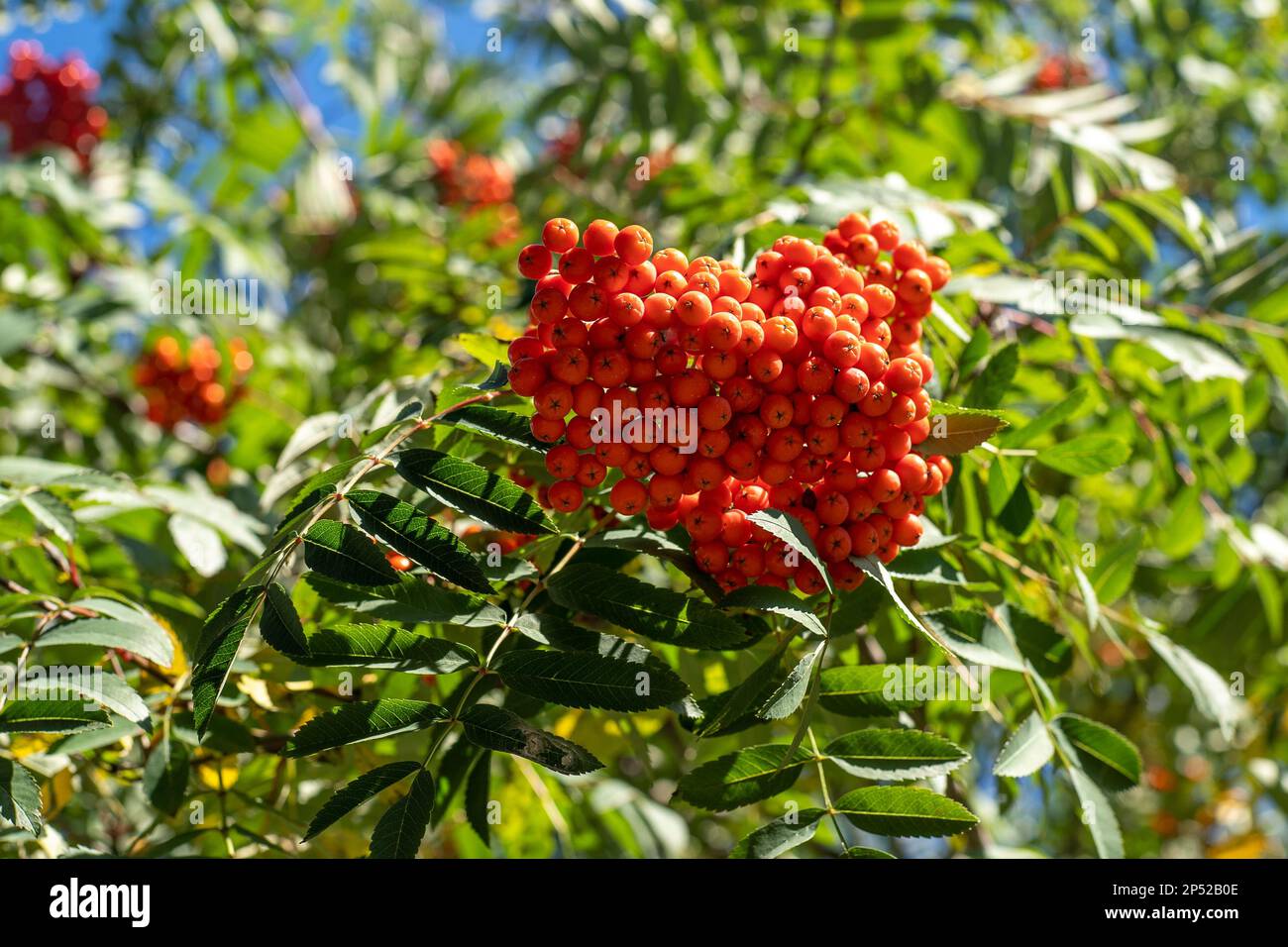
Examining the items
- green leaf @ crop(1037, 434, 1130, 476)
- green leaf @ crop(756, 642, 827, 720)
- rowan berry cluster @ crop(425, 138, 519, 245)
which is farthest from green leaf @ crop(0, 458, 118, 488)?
rowan berry cluster @ crop(425, 138, 519, 245)

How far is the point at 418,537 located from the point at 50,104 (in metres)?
5.32

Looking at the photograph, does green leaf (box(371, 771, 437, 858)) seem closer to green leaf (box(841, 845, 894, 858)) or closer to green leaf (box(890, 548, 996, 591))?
green leaf (box(841, 845, 894, 858))

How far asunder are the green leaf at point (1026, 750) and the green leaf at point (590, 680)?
28.5 inches

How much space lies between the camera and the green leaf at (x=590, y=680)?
177cm

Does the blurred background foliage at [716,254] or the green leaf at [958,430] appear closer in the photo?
the green leaf at [958,430]

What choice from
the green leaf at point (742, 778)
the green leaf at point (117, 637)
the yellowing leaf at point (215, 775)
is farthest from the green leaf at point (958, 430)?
the yellowing leaf at point (215, 775)

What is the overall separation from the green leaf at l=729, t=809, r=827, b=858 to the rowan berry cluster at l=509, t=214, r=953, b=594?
41cm

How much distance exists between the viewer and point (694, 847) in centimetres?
538

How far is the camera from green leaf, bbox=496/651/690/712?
177 centimetres

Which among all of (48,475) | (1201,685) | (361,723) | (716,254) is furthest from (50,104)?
(1201,685)

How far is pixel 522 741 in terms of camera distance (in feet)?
5.98

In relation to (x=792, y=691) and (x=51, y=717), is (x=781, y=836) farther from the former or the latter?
(x=51, y=717)

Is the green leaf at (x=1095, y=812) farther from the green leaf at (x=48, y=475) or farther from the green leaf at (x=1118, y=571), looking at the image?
the green leaf at (x=48, y=475)
